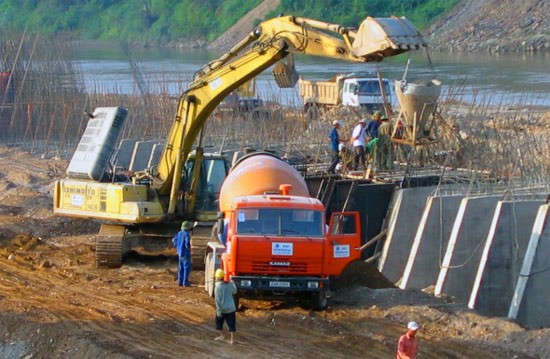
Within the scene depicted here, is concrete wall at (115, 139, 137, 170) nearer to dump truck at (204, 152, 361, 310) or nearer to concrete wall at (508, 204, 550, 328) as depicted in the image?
concrete wall at (508, 204, 550, 328)

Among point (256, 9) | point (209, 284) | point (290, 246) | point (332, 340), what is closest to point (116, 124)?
point (209, 284)

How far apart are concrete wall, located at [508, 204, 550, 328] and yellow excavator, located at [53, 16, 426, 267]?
212 inches

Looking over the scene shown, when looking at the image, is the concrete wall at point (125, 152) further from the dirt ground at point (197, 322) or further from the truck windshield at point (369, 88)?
the truck windshield at point (369, 88)

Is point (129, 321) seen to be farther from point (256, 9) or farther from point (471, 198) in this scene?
point (256, 9)

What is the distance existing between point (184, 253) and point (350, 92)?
26.7m

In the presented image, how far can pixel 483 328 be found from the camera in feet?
54.2

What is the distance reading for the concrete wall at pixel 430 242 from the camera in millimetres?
21656

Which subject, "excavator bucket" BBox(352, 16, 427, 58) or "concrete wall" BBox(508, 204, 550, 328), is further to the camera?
"concrete wall" BBox(508, 204, 550, 328)

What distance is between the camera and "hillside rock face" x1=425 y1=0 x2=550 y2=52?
72500mm

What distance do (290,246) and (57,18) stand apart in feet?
333

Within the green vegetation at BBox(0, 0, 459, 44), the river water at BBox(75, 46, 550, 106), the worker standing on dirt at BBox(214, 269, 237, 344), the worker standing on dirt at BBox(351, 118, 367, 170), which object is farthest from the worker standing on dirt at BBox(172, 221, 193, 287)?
the green vegetation at BBox(0, 0, 459, 44)

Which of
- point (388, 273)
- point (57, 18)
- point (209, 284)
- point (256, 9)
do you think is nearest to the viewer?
point (209, 284)

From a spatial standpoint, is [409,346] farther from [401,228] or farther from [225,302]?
[401,228]

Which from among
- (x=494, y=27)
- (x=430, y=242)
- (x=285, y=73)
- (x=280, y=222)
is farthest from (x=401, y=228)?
(x=494, y=27)
